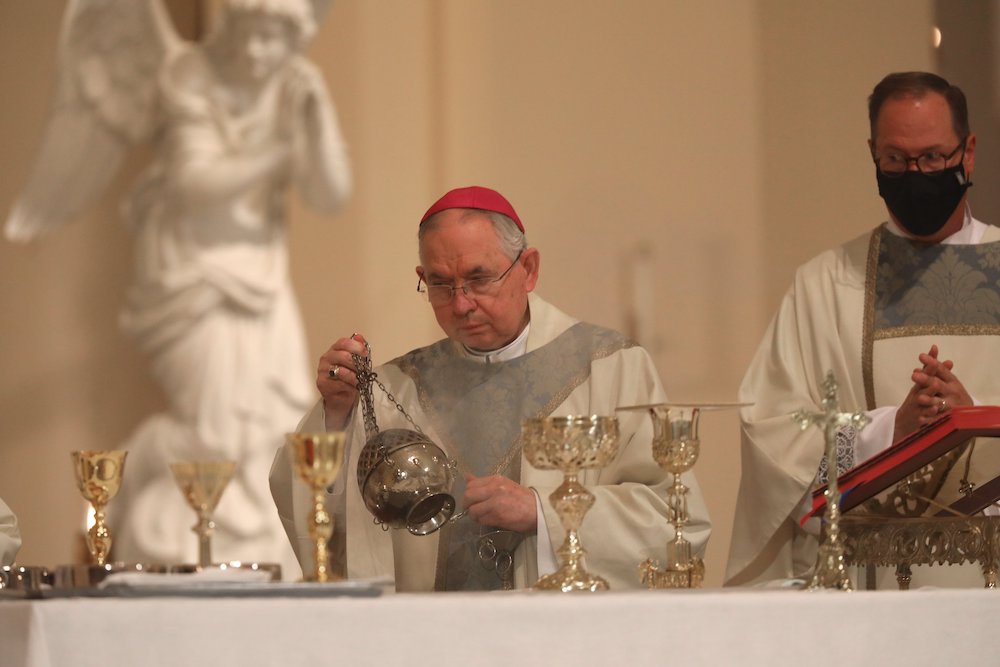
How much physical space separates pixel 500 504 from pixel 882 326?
58.1 inches

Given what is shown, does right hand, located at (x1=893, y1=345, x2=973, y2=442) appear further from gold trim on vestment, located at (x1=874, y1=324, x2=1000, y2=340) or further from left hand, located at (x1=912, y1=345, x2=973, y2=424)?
gold trim on vestment, located at (x1=874, y1=324, x2=1000, y2=340)

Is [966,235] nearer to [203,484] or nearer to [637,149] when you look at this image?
[203,484]

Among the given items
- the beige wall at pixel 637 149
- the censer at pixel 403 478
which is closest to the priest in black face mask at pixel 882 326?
the censer at pixel 403 478

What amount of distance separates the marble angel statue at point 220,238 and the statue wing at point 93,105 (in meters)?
0.02

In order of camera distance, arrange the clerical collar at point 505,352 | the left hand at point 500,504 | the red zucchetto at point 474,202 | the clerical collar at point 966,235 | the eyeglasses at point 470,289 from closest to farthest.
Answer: the left hand at point 500,504 → the eyeglasses at point 470,289 → the red zucchetto at point 474,202 → the clerical collar at point 505,352 → the clerical collar at point 966,235

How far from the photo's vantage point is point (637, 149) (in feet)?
21.9

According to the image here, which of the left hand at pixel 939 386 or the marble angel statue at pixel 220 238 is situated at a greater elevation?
the marble angel statue at pixel 220 238

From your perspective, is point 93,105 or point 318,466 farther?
point 93,105

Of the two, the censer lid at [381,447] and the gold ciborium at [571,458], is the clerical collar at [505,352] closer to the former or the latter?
the censer lid at [381,447]

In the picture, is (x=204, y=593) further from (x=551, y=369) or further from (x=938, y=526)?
(x=551, y=369)

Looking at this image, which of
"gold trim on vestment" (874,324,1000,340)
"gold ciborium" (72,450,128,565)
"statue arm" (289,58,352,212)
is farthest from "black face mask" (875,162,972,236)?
"statue arm" (289,58,352,212)

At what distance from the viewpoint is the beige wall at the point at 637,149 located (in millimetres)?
6480

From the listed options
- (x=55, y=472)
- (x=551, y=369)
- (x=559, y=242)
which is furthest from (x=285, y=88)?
(x=551, y=369)

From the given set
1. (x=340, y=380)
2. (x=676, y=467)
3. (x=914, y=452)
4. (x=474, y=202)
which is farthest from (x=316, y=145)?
(x=914, y=452)
